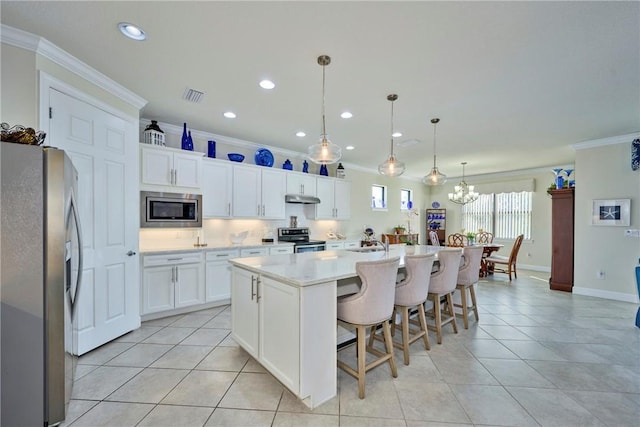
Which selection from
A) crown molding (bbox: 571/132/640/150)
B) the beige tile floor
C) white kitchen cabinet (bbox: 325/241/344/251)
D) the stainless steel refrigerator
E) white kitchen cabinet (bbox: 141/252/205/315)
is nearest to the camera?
the stainless steel refrigerator

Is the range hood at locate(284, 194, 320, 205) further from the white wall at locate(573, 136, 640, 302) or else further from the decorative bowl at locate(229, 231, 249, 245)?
the white wall at locate(573, 136, 640, 302)

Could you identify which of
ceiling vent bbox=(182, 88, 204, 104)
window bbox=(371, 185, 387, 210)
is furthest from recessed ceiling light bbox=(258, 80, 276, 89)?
window bbox=(371, 185, 387, 210)

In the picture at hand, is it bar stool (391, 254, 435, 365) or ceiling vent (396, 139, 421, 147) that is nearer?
bar stool (391, 254, 435, 365)

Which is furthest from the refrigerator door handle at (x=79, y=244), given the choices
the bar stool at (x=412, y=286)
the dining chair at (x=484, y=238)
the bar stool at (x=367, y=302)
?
the dining chair at (x=484, y=238)

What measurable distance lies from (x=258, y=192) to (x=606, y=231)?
6090 mm

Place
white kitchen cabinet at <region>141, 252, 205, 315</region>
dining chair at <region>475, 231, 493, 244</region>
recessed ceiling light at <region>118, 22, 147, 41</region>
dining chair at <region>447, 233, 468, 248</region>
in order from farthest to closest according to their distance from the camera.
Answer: dining chair at <region>475, 231, 493, 244</region>
dining chair at <region>447, 233, 468, 248</region>
white kitchen cabinet at <region>141, 252, 205, 315</region>
recessed ceiling light at <region>118, 22, 147, 41</region>

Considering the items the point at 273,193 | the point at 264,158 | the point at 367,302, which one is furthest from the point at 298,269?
the point at 264,158

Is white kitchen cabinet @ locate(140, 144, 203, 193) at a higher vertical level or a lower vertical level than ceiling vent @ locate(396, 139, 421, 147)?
lower

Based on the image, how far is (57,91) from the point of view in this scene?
2283mm

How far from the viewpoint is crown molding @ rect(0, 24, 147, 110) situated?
6.54 ft

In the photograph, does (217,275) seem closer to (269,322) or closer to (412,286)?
(269,322)

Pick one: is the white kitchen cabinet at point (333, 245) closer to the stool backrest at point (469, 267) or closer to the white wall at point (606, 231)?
the stool backrest at point (469, 267)

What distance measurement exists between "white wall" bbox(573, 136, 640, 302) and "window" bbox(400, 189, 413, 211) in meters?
3.97

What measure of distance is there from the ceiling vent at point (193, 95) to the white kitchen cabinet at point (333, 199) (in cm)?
292
